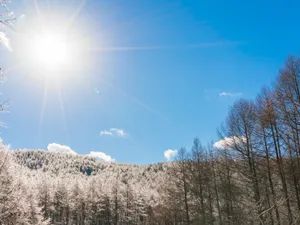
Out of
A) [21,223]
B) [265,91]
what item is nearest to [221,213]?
[265,91]

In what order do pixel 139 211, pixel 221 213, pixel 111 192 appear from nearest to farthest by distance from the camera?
pixel 221 213 < pixel 111 192 < pixel 139 211

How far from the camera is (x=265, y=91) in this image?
1346cm

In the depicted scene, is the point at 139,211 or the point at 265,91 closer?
the point at 265,91

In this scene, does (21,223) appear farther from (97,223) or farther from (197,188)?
(97,223)

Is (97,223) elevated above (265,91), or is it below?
below

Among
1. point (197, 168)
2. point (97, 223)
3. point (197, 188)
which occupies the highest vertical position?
point (197, 168)

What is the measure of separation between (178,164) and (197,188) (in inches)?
139

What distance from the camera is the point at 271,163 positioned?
492 inches

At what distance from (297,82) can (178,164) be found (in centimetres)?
1757

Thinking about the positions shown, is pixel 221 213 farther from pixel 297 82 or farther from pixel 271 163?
pixel 297 82

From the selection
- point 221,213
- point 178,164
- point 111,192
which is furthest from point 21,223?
point 111,192

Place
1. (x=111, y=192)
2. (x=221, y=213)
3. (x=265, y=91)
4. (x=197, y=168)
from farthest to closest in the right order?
(x=111, y=192) < (x=197, y=168) < (x=221, y=213) < (x=265, y=91)

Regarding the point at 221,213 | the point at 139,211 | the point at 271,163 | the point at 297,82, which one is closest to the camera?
the point at 297,82

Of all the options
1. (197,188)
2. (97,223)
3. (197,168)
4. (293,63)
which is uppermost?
(293,63)
